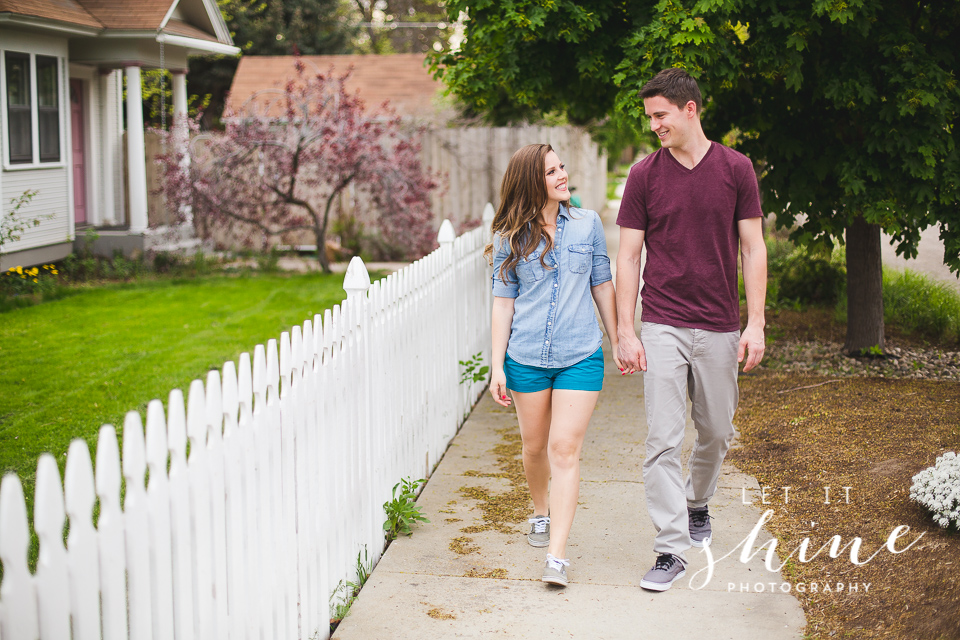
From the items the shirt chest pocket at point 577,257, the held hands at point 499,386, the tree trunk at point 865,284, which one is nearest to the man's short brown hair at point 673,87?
the shirt chest pocket at point 577,257

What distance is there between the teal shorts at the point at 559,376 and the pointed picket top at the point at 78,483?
2210mm

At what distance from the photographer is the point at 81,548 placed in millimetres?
2029

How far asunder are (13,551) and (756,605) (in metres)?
2.79

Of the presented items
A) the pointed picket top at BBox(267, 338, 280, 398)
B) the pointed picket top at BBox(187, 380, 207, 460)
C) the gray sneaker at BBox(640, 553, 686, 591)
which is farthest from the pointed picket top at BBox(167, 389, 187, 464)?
the gray sneaker at BBox(640, 553, 686, 591)

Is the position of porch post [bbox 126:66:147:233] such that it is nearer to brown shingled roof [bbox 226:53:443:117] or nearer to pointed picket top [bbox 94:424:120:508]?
brown shingled roof [bbox 226:53:443:117]

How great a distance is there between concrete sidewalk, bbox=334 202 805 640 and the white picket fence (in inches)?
9.2

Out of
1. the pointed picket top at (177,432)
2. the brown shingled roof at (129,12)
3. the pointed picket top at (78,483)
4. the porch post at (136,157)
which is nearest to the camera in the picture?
the pointed picket top at (78,483)

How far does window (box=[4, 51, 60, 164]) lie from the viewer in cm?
1233

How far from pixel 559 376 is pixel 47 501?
7.81 feet

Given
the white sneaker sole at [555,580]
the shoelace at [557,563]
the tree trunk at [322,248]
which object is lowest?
the white sneaker sole at [555,580]

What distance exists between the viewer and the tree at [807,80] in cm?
605

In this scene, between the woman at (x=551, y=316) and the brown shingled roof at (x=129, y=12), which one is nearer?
the woman at (x=551, y=316)

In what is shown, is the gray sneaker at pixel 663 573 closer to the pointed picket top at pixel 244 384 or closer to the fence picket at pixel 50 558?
the pointed picket top at pixel 244 384

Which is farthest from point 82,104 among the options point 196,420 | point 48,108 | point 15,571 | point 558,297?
point 15,571
